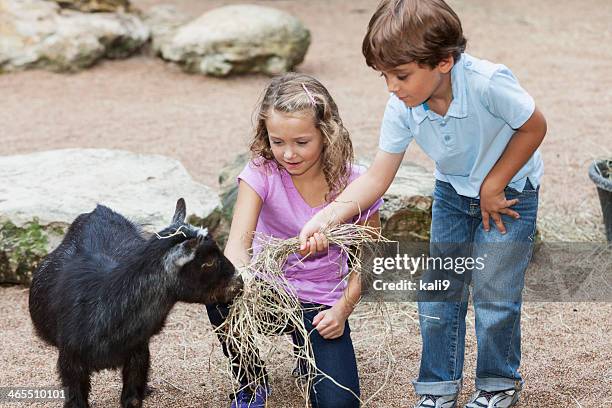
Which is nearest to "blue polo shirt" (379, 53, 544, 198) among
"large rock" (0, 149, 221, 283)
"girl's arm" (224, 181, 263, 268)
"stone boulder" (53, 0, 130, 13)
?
"girl's arm" (224, 181, 263, 268)

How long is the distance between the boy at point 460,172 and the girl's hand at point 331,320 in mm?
326

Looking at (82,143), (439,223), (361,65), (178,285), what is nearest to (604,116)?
(361,65)

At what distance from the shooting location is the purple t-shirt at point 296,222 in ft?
13.0

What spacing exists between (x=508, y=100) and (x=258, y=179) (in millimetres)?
1120

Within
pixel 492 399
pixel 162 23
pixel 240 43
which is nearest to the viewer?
pixel 492 399

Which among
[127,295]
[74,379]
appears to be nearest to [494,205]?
[127,295]

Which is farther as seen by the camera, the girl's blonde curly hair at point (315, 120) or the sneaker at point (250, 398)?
the sneaker at point (250, 398)

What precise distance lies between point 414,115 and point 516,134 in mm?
406

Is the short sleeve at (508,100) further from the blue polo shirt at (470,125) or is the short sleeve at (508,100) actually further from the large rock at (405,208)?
the large rock at (405,208)

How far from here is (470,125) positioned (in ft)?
11.8

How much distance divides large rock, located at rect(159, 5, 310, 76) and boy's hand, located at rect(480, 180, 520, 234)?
716 cm

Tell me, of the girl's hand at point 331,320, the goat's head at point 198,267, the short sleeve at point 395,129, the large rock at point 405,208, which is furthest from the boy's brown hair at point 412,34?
the large rock at point 405,208

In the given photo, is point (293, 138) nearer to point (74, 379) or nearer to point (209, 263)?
point (209, 263)

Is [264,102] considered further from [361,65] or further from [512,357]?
[361,65]
